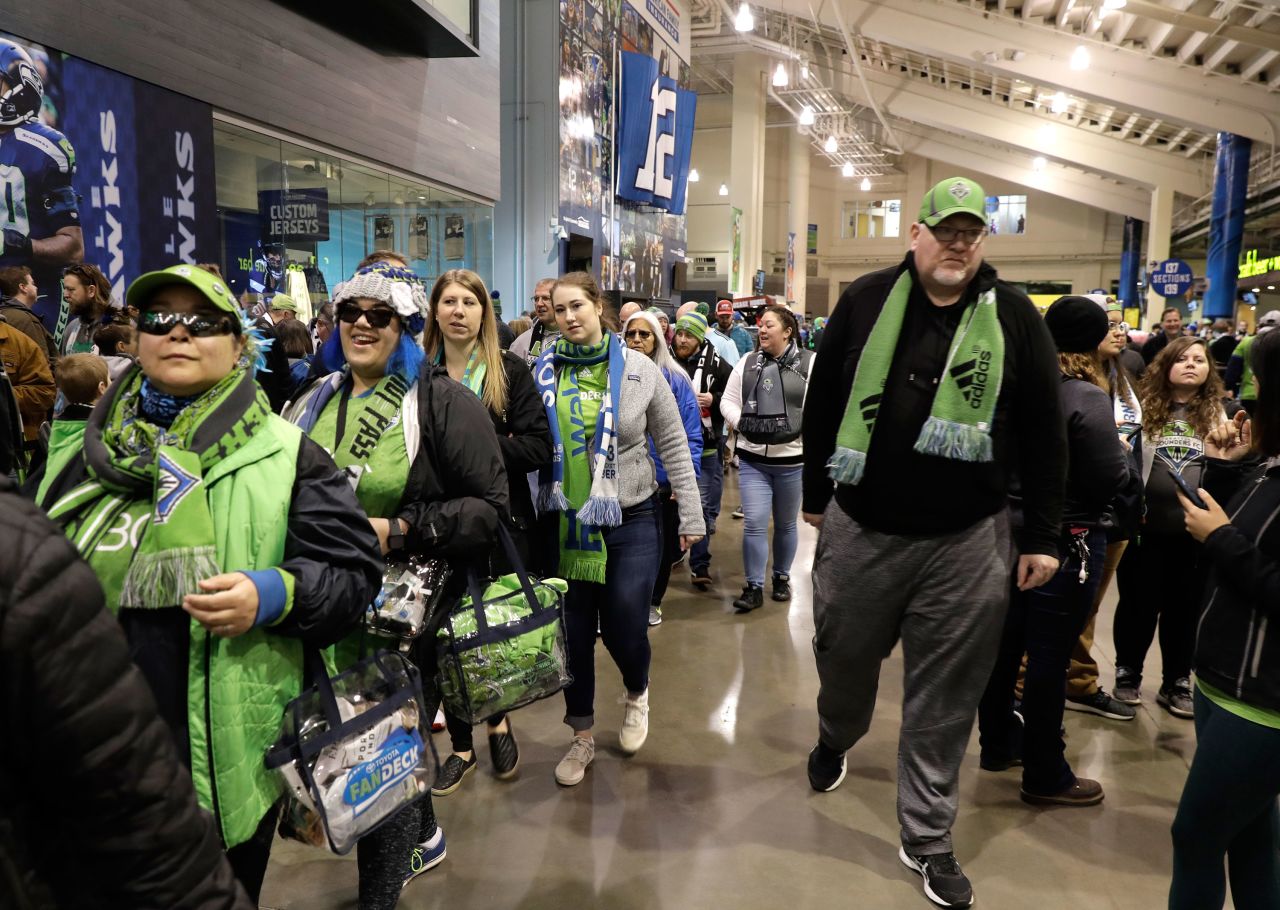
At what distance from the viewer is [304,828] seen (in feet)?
5.44

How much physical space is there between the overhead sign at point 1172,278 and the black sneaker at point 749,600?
1622 cm

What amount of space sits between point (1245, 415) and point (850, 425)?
96 cm

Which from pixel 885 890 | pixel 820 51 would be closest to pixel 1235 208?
pixel 820 51

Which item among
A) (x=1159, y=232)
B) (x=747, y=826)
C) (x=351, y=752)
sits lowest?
(x=747, y=826)

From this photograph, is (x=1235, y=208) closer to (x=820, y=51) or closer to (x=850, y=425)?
(x=820, y=51)

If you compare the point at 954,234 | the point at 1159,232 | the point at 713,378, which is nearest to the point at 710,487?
the point at 713,378

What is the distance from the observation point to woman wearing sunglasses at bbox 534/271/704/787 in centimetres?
300

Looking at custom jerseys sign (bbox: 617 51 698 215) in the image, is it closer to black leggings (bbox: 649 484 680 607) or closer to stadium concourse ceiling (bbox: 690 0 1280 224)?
stadium concourse ceiling (bbox: 690 0 1280 224)

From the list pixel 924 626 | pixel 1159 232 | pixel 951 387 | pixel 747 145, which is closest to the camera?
pixel 951 387

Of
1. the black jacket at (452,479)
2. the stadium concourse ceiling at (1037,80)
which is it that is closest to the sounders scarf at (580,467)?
the black jacket at (452,479)

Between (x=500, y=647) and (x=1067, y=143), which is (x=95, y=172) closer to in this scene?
(x=500, y=647)

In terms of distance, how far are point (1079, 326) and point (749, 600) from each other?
271 centimetres

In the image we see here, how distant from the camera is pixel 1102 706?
3699mm

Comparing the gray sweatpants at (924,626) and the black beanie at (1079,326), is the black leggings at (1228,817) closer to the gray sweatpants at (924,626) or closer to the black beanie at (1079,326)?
the gray sweatpants at (924,626)
